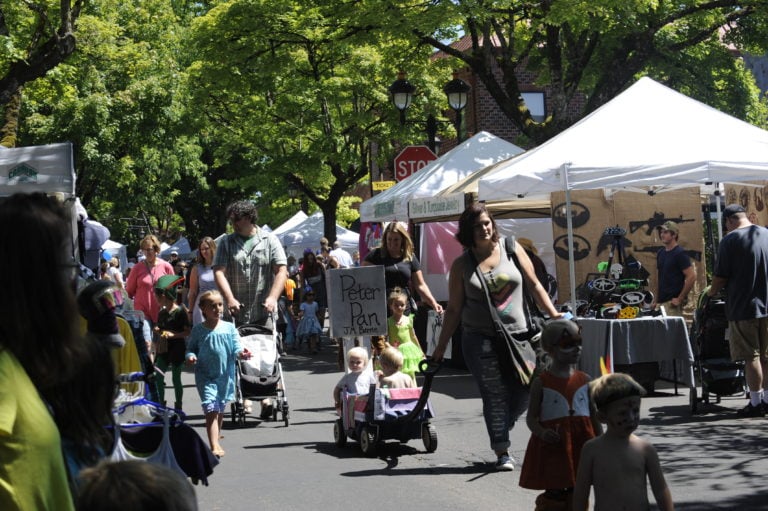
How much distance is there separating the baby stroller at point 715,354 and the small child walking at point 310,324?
10990 mm

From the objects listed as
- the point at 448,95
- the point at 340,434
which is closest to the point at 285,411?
the point at 340,434

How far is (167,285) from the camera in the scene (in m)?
12.8

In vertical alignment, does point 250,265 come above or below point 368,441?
above

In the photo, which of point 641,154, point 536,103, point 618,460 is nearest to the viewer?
point 618,460

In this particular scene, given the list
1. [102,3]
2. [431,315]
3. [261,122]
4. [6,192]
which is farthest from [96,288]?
[102,3]

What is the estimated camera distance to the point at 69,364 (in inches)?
107

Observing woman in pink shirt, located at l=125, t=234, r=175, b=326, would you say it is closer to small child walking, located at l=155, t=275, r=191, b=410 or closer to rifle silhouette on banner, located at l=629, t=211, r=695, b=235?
small child walking, located at l=155, t=275, r=191, b=410

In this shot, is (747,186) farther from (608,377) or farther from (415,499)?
(608,377)

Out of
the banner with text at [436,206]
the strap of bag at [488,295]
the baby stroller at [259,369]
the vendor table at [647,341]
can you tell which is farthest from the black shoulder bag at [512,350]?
the banner with text at [436,206]

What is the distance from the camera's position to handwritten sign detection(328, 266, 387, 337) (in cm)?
1148

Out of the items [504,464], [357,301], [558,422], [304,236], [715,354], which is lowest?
[504,464]

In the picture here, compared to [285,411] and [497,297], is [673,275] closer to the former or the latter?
[285,411]

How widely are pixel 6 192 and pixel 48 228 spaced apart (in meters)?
9.27

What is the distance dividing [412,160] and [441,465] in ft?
44.4
